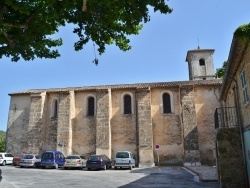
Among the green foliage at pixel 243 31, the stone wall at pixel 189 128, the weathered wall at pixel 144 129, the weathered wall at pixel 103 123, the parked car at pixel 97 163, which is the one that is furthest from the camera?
the weathered wall at pixel 103 123

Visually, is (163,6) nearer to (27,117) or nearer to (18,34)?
(18,34)

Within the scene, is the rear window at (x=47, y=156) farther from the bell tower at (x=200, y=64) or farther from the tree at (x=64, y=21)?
the bell tower at (x=200, y=64)

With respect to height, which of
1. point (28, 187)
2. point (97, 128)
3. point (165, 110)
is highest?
point (165, 110)

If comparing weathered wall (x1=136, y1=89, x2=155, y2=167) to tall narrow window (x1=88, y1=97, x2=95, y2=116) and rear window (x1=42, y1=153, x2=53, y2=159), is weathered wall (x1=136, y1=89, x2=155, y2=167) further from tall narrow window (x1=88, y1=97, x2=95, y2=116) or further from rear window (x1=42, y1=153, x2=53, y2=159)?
rear window (x1=42, y1=153, x2=53, y2=159)

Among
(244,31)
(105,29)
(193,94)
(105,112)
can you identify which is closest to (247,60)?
(244,31)

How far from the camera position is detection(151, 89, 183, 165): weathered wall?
2723 cm

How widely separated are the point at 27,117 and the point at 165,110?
15.9 m

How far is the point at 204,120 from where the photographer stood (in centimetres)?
2758

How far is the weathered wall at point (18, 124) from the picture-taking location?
30391mm

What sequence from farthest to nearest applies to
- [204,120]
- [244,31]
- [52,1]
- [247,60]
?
[204,120]
[247,60]
[244,31]
[52,1]

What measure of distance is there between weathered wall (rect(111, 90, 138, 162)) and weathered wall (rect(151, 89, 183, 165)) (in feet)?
7.26

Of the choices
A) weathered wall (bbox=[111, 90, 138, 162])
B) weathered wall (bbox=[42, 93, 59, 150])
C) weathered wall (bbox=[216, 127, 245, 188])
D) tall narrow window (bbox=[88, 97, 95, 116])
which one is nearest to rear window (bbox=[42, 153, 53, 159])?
weathered wall (bbox=[42, 93, 59, 150])

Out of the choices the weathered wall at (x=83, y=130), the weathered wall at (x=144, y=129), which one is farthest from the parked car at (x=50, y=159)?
the weathered wall at (x=144, y=129)

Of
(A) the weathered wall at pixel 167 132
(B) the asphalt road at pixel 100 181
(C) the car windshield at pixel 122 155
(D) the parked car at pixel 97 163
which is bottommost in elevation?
(B) the asphalt road at pixel 100 181
